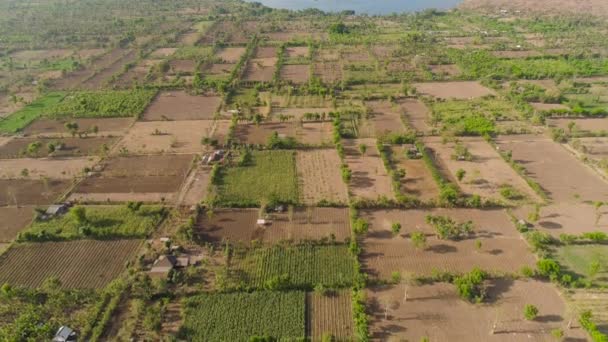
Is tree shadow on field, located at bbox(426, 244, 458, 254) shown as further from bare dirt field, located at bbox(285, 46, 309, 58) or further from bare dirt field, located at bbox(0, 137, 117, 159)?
bare dirt field, located at bbox(285, 46, 309, 58)

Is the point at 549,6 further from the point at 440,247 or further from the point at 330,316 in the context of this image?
the point at 330,316

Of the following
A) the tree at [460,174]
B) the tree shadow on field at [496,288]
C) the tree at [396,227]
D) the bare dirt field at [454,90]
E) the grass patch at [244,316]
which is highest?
the bare dirt field at [454,90]

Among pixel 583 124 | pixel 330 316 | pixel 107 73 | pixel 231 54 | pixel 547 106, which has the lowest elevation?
pixel 330 316

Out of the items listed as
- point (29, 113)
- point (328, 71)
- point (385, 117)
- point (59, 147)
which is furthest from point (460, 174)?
point (29, 113)

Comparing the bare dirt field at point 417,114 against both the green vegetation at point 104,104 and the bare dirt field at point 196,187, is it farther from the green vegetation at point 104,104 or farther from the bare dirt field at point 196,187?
the green vegetation at point 104,104

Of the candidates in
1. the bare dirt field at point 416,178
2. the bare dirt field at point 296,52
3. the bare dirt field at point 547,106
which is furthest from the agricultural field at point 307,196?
the bare dirt field at point 296,52

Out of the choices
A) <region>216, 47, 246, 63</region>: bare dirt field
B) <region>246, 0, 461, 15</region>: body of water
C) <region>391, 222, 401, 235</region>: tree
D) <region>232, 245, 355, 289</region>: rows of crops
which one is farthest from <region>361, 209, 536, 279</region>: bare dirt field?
<region>246, 0, 461, 15</region>: body of water

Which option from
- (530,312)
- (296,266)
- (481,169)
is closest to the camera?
(530,312)
